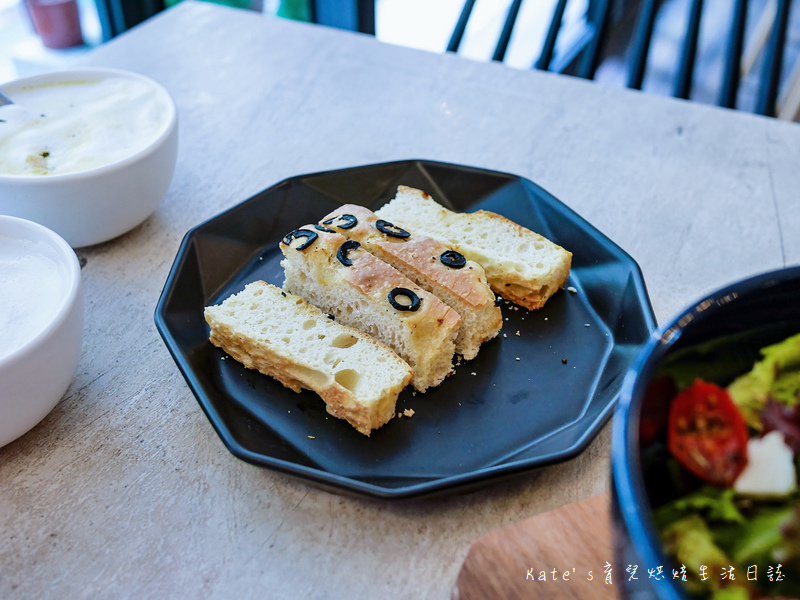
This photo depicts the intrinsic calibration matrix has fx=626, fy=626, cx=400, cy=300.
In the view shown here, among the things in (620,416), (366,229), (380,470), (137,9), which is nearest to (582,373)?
(380,470)

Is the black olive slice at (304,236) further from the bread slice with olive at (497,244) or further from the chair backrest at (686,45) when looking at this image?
the chair backrest at (686,45)

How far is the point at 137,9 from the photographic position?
158 inches

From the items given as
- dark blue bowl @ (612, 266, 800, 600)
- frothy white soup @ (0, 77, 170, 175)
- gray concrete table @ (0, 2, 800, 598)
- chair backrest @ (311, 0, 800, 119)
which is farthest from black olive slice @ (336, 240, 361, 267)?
chair backrest @ (311, 0, 800, 119)

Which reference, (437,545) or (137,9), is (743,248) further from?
(137,9)

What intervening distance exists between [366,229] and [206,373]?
20.5 inches

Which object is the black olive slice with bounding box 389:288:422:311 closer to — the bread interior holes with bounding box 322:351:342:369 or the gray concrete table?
the bread interior holes with bounding box 322:351:342:369

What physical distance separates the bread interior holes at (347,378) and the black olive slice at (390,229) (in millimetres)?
409

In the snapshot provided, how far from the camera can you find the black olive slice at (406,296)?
1.34m

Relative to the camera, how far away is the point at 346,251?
148 centimetres

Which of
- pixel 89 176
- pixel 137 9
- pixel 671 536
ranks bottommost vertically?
pixel 137 9

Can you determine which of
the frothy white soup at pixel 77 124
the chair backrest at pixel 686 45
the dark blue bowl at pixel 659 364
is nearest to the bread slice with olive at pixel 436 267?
the frothy white soup at pixel 77 124

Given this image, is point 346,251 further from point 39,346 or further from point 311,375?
point 39,346

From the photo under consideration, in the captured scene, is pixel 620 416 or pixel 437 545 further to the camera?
pixel 437 545

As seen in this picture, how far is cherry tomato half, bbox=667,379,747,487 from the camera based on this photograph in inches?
25.7
